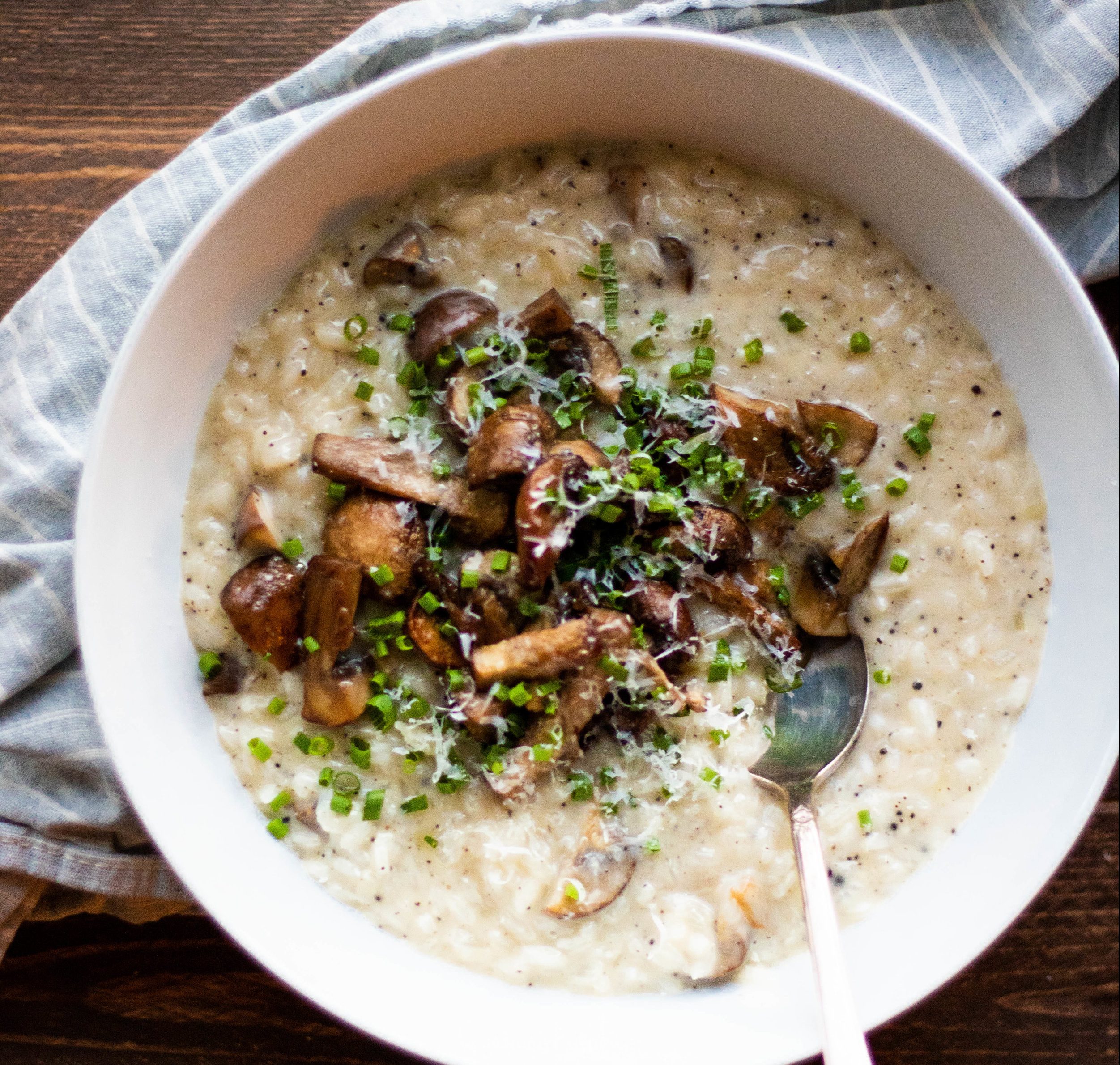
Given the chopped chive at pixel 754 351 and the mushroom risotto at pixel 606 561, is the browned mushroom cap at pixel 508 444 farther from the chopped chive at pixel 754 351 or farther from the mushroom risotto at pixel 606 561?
the chopped chive at pixel 754 351

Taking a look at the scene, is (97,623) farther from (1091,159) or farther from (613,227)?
(1091,159)

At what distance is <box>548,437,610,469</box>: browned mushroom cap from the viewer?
2346 mm

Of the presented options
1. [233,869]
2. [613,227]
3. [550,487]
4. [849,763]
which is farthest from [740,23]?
[233,869]

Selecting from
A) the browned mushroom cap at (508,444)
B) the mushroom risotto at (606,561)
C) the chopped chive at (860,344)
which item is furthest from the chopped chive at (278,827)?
the chopped chive at (860,344)

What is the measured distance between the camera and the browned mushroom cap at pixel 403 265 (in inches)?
98.2

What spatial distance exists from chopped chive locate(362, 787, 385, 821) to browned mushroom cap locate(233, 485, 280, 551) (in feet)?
2.16

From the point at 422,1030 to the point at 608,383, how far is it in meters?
1.65

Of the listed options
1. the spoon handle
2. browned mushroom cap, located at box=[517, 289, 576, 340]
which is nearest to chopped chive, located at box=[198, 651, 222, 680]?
browned mushroom cap, located at box=[517, 289, 576, 340]

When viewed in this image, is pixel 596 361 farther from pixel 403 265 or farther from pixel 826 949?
pixel 826 949

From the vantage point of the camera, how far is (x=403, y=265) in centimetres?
251

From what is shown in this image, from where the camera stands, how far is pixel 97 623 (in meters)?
2.32

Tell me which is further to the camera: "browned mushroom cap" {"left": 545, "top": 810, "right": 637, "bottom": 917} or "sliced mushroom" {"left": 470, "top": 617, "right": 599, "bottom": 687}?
"browned mushroom cap" {"left": 545, "top": 810, "right": 637, "bottom": 917}

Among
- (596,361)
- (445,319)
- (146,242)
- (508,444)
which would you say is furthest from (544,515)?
(146,242)

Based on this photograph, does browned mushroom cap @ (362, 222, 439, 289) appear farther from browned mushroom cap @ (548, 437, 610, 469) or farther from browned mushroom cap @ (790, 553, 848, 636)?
browned mushroom cap @ (790, 553, 848, 636)
